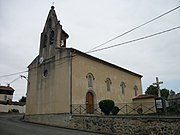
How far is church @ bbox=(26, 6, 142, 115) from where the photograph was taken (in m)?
21.5

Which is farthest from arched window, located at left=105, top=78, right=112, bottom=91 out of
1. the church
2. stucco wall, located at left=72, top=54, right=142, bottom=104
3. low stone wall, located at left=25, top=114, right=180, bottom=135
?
low stone wall, located at left=25, top=114, right=180, bottom=135

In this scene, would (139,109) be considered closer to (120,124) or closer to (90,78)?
(90,78)

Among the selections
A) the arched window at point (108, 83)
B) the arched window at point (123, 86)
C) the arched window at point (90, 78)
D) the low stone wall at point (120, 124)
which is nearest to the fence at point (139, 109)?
the low stone wall at point (120, 124)

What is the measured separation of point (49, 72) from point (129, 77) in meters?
13.1

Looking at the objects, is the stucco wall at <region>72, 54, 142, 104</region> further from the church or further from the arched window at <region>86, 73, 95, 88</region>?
the arched window at <region>86, 73, 95, 88</region>

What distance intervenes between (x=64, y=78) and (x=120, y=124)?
8179 millimetres

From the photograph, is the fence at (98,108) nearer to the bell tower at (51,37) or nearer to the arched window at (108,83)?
the arched window at (108,83)

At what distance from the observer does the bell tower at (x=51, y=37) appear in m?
24.2

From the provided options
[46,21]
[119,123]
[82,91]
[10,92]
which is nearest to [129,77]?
[82,91]

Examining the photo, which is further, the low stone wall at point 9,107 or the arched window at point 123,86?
the low stone wall at point 9,107

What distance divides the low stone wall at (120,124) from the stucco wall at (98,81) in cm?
235

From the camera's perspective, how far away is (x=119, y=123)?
625 inches

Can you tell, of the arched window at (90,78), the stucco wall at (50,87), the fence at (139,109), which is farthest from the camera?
the arched window at (90,78)

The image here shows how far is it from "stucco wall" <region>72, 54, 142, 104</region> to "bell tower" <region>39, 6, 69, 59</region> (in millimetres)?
3375
